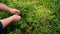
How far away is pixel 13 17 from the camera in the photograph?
3.43 meters

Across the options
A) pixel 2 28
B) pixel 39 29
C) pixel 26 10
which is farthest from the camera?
pixel 26 10

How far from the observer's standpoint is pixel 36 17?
11.7 feet

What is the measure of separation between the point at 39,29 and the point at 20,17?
0.39 meters

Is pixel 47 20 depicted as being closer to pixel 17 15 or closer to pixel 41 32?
pixel 41 32

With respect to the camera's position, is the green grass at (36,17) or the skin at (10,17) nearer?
the skin at (10,17)

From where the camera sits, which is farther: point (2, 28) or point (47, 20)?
point (47, 20)

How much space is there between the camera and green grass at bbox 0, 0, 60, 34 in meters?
3.40

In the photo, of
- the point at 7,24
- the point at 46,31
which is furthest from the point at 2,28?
the point at 46,31

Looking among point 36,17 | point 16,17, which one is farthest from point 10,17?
point 36,17

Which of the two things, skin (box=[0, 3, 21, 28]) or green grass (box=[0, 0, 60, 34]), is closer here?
skin (box=[0, 3, 21, 28])

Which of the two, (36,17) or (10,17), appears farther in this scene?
(36,17)

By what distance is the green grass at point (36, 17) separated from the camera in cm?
340

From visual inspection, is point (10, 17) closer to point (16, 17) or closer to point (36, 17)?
point (16, 17)

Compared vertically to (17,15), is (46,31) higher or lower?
lower
